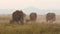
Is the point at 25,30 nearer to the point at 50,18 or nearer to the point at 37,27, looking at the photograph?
the point at 37,27

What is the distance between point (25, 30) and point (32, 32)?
60 cm

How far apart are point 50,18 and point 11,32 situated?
293 inches

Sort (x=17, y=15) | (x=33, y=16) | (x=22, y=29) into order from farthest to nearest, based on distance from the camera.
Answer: (x=33, y=16), (x=17, y=15), (x=22, y=29)

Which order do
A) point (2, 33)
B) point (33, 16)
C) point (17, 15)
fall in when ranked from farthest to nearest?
point (33, 16) < point (17, 15) < point (2, 33)

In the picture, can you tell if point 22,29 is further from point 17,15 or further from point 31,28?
point 17,15

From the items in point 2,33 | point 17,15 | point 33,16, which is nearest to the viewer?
point 2,33

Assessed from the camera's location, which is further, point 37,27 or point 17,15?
point 17,15

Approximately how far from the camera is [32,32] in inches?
469

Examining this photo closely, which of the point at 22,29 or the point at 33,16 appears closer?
the point at 22,29

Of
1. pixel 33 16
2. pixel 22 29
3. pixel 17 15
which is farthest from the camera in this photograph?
pixel 33 16

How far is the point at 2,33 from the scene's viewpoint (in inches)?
460

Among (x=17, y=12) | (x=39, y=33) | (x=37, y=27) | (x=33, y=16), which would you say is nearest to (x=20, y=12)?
(x=17, y=12)

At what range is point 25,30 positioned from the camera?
488 inches

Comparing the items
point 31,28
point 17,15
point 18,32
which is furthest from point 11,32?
point 17,15
